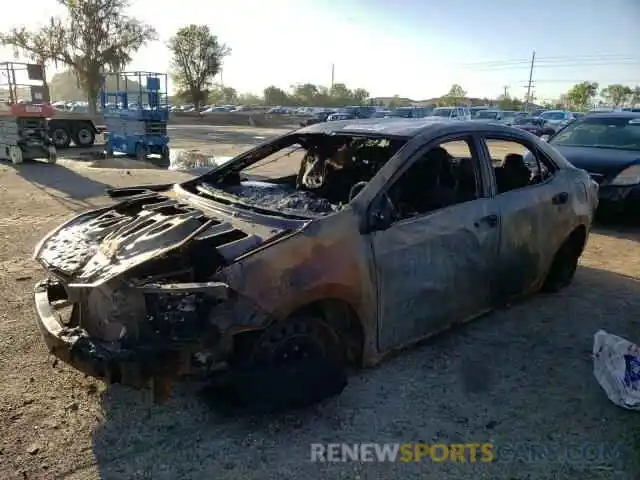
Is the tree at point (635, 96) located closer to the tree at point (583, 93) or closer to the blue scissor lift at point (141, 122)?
the tree at point (583, 93)

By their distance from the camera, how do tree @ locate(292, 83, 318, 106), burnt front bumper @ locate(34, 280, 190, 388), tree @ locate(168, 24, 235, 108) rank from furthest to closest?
tree @ locate(292, 83, 318, 106) → tree @ locate(168, 24, 235, 108) → burnt front bumper @ locate(34, 280, 190, 388)

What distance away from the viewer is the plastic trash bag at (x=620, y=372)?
3.18 m

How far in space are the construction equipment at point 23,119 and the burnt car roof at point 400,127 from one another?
13580mm

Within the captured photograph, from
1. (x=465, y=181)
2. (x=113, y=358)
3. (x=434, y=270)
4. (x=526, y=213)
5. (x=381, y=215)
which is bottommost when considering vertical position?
(x=113, y=358)

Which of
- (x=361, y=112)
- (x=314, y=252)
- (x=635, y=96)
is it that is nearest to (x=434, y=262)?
(x=314, y=252)

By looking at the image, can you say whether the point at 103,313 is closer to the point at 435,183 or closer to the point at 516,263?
the point at 435,183

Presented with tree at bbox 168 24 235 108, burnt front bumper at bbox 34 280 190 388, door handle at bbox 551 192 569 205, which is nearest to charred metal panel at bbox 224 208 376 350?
burnt front bumper at bbox 34 280 190 388

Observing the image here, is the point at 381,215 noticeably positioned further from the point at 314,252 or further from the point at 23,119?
the point at 23,119

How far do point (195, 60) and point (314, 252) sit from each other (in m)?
58.1

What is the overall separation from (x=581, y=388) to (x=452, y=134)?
1894 millimetres

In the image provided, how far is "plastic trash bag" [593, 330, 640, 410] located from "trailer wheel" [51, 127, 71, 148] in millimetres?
22596

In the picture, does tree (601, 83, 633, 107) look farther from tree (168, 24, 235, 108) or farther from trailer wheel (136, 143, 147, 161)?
trailer wheel (136, 143, 147, 161)

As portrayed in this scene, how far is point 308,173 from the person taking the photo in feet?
15.7

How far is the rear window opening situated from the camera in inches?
152
